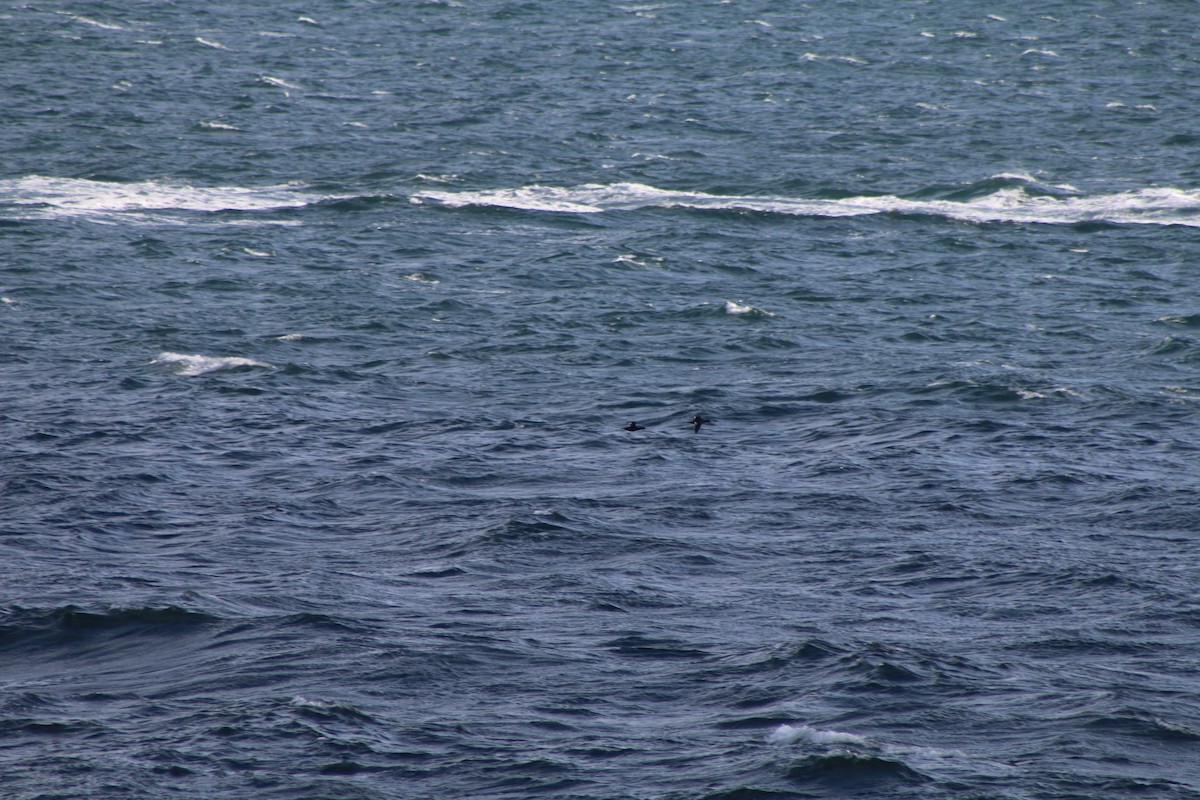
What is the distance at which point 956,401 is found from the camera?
54469mm

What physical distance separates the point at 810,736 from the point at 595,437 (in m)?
20.3

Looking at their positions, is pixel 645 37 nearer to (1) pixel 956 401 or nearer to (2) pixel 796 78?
(2) pixel 796 78

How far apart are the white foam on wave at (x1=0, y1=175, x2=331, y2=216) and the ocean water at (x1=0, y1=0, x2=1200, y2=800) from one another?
0.34 meters

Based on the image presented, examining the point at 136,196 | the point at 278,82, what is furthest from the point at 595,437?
the point at 278,82

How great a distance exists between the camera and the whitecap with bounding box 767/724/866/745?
30.9 m

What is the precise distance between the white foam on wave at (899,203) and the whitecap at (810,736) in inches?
2205

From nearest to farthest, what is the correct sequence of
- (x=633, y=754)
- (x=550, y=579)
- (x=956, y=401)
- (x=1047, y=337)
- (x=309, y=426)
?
(x=633, y=754) < (x=550, y=579) < (x=309, y=426) < (x=956, y=401) < (x=1047, y=337)

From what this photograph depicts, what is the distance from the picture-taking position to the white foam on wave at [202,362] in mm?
56406

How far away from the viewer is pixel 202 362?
187 ft

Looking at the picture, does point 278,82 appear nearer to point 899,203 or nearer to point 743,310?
point 899,203

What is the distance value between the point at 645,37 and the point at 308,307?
6605cm

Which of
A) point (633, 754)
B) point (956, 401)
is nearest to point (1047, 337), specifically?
point (956, 401)

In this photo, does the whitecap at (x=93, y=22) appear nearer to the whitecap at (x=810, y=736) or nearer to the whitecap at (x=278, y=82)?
the whitecap at (x=278, y=82)

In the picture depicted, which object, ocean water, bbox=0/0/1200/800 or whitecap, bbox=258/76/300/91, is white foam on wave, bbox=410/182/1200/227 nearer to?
ocean water, bbox=0/0/1200/800
